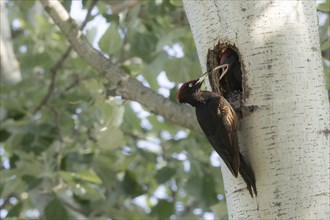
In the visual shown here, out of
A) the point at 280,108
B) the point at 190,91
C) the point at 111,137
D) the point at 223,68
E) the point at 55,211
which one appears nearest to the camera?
the point at 280,108

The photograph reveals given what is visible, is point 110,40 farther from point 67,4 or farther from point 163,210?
point 163,210

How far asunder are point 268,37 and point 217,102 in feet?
1.27

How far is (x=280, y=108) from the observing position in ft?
8.07

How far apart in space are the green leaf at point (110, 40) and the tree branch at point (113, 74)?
0.54ft

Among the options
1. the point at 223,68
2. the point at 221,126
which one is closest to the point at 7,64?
the point at 223,68

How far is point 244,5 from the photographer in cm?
259

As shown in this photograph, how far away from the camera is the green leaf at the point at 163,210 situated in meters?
4.38

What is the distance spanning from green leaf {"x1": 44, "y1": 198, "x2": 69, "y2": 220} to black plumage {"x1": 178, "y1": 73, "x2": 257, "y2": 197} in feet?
3.46

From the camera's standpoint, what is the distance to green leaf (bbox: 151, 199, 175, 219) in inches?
172

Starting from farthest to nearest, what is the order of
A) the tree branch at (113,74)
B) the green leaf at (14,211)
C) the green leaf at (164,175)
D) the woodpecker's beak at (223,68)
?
the green leaf at (164,175), the green leaf at (14,211), the tree branch at (113,74), the woodpecker's beak at (223,68)

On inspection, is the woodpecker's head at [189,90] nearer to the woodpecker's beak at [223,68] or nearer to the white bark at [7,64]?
the woodpecker's beak at [223,68]

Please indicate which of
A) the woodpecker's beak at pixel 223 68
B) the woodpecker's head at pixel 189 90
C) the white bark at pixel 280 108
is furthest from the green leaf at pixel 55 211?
the white bark at pixel 280 108

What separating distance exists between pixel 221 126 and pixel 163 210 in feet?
5.78

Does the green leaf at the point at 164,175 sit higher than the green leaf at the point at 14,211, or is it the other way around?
the green leaf at the point at 164,175
